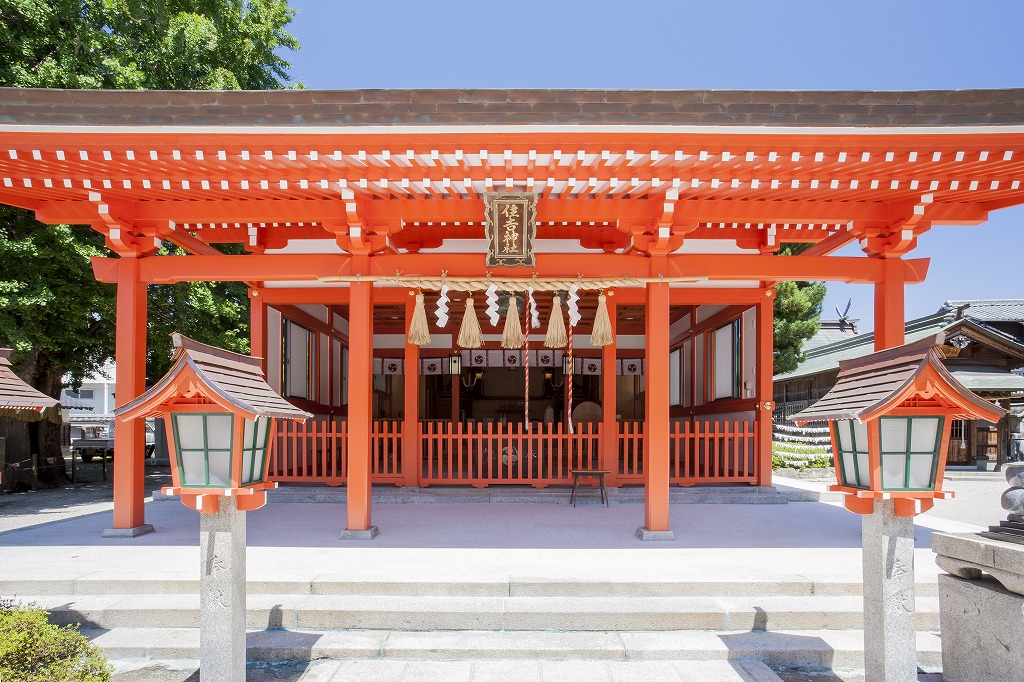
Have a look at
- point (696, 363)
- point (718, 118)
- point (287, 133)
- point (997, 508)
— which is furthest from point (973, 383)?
point (287, 133)

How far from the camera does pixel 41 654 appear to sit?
2.97 meters

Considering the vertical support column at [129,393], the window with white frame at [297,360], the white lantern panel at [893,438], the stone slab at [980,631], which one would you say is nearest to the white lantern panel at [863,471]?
the white lantern panel at [893,438]

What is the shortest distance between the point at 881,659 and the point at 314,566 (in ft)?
13.7

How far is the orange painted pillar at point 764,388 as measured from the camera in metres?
8.84

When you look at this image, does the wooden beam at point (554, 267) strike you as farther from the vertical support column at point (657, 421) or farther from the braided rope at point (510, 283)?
the vertical support column at point (657, 421)

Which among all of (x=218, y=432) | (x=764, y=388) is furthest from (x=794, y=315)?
(x=218, y=432)

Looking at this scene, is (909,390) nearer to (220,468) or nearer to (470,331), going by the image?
(220,468)

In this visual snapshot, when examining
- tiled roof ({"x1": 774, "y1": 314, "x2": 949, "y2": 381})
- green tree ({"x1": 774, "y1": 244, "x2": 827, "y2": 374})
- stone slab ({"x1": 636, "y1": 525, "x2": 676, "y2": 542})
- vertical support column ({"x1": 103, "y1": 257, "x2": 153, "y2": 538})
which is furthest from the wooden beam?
tiled roof ({"x1": 774, "y1": 314, "x2": 949, "y2": 381})

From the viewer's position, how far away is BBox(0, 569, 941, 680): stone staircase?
4.13 meters

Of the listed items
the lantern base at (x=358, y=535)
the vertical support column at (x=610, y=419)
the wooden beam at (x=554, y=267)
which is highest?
the wooden beam at (x=554, y=267)

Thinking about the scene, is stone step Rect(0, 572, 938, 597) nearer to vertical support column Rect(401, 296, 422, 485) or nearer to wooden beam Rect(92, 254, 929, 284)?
wooden beam Rect(92, 254, 929, 284)

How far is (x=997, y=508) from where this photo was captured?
10219 mm

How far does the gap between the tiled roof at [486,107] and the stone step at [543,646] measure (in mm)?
3985

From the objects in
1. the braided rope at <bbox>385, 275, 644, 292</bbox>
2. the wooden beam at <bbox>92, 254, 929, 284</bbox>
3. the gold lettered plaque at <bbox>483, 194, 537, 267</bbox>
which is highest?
the gold lettered plaque at <bbox>483, 194, 537, 267</bbox>
